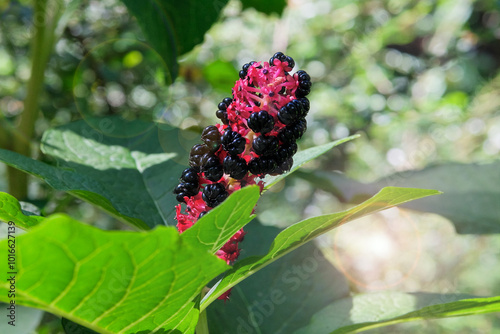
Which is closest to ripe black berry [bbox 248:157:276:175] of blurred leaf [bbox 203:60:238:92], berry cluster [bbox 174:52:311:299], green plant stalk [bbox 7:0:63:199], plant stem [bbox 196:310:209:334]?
berry cluster [bbox 174:52:311:299]

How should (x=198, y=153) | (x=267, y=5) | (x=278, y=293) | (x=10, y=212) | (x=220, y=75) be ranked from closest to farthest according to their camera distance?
1. (x=10, y=212)
2. (x=198, y=153)
3. (x=278, y=293)
4. (x=267, y=5)
5. (x=220, y=75)

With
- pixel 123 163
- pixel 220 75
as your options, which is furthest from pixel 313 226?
pixel 220 75

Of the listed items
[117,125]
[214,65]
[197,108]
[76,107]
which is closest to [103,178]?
[117,125]

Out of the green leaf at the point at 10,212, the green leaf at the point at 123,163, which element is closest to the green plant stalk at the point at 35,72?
the green leaf at the point at 123,163

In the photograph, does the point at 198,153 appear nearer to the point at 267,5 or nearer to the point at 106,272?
the point at 106,272

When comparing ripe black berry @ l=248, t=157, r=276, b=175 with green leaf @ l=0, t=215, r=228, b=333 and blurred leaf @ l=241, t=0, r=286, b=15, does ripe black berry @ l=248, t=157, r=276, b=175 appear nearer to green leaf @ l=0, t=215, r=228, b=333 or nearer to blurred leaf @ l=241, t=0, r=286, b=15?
green leaf @ l=0, t=215, r=228, b=333

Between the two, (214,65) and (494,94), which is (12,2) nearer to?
(214,65)
